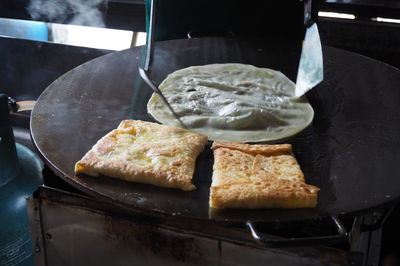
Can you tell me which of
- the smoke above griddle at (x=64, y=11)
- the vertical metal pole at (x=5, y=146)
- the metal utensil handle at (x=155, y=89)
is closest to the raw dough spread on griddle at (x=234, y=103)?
the metal utensil handle at (x=155, y=89)

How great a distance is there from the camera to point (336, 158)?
71.1 inches

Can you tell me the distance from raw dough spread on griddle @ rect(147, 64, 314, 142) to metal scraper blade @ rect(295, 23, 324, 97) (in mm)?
58

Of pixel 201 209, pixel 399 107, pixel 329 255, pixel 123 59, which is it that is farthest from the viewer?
pixel 123 59

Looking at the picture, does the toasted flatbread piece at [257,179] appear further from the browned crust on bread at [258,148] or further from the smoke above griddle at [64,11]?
the smoke above griddle at [64,11]

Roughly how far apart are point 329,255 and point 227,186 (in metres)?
0.48

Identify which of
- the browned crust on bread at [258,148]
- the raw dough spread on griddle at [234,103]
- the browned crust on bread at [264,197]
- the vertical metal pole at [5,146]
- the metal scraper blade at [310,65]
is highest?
the metal scraper blade at [310,65]

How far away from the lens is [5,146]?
2.80 m

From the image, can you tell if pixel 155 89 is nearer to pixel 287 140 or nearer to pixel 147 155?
pixel 147 155

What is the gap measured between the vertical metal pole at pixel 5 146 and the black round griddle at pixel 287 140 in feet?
2.18

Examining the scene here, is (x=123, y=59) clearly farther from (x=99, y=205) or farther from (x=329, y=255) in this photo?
(x=329, y=255)

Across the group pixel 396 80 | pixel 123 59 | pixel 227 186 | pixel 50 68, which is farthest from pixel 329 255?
pixel 50 68

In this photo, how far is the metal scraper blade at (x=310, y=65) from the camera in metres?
2.21

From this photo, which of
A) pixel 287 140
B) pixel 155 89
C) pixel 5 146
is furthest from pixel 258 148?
pixel 5 146

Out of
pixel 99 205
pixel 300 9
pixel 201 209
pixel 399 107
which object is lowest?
pixel 99 205
